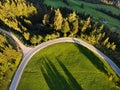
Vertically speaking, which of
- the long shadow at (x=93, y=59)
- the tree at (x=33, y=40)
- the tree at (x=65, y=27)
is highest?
the tree at (x=65, y=27)

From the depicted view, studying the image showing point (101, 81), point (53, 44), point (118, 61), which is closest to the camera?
point (101, 81)

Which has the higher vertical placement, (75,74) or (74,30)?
(74,30)

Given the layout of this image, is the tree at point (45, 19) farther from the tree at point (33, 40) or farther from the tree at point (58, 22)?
the tree at point (33, 40)

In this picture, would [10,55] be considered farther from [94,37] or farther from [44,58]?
[94,37]

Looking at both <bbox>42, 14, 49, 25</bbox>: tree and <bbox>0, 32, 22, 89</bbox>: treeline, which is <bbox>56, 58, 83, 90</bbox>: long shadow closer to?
<bbox>0, 32, 22, 89</bbox>: treeline

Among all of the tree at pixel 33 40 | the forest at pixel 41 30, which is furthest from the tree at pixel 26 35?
the tree at pixel 33 40

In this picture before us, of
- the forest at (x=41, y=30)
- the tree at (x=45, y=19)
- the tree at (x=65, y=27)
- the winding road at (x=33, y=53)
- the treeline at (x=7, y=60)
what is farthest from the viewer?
the tree at (x=45, y=19)

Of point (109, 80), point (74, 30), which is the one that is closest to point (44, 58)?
point (74, 30)

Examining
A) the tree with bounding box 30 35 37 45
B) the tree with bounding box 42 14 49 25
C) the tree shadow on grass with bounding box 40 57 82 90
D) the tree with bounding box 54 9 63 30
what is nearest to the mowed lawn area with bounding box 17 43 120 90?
the tree shadow on grass with bounding box 40 57 82 90
